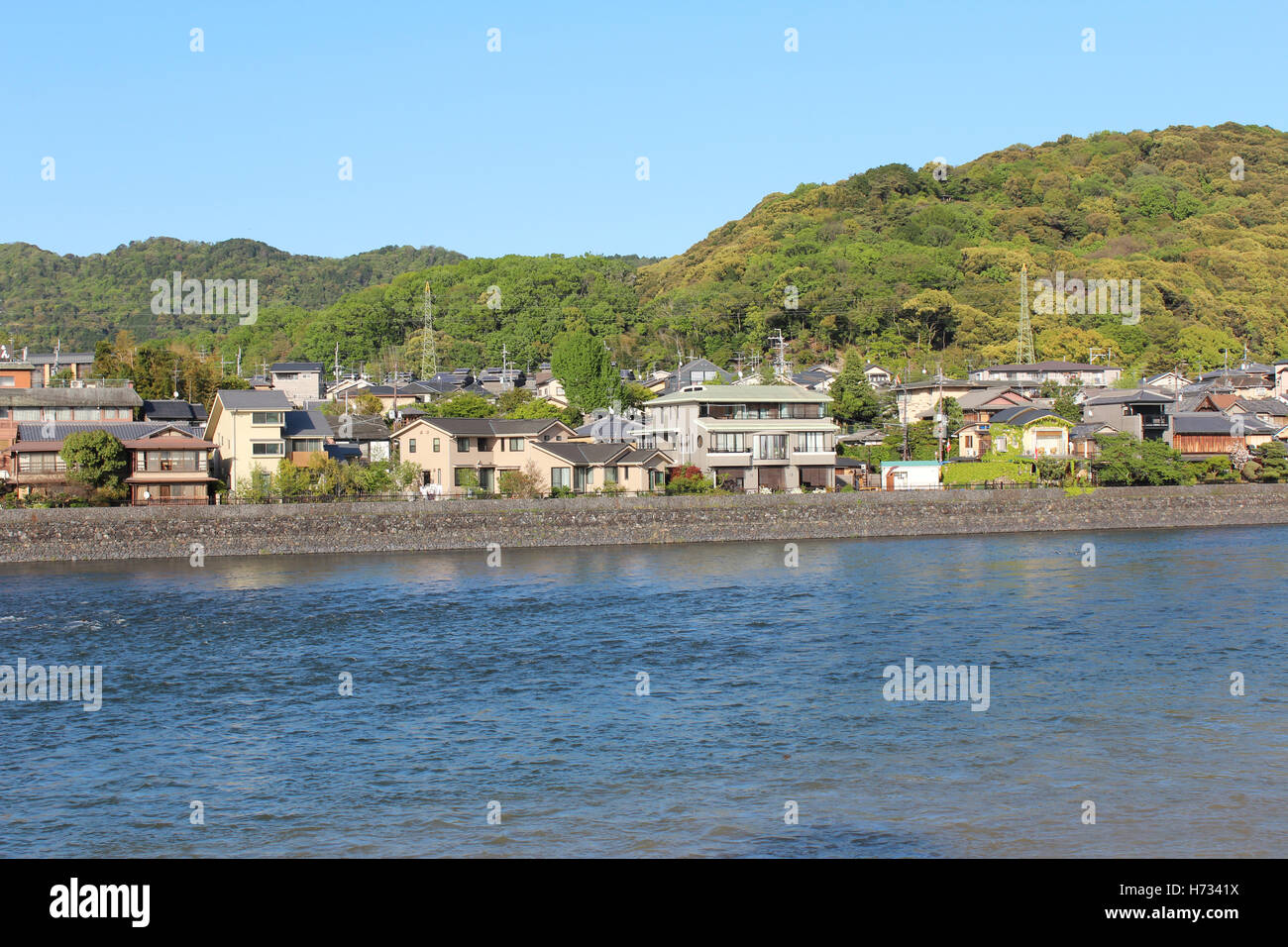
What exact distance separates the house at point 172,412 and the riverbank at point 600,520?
41.8ft

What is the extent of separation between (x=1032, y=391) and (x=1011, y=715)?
4639 cm

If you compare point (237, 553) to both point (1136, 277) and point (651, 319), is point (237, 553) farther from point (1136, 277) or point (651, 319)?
point (1136, 277)

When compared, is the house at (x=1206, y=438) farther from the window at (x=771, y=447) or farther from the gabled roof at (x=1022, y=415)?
the window at (x=771, y=447)

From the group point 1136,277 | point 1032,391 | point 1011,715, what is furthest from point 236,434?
point 1136,277

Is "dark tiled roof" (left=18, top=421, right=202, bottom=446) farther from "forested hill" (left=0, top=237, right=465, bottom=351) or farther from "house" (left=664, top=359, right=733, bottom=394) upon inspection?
"forested hill" (left=0, top=237, right=465, bottom=351)

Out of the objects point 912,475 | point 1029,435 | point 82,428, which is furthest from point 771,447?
point 82,428

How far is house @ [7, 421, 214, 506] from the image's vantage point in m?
36.4

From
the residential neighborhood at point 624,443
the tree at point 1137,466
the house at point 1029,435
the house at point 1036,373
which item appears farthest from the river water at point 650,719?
the house at point 1036,373

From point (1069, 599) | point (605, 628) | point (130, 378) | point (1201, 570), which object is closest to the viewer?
point (605, 628)

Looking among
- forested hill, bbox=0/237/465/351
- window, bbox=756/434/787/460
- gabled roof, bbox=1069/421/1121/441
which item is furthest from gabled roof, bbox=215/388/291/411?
forested hill, bbox=0/237/465/351

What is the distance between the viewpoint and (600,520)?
36.1 meters

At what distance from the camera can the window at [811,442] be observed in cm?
4381

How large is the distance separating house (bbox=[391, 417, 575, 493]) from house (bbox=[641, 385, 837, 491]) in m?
6.18
